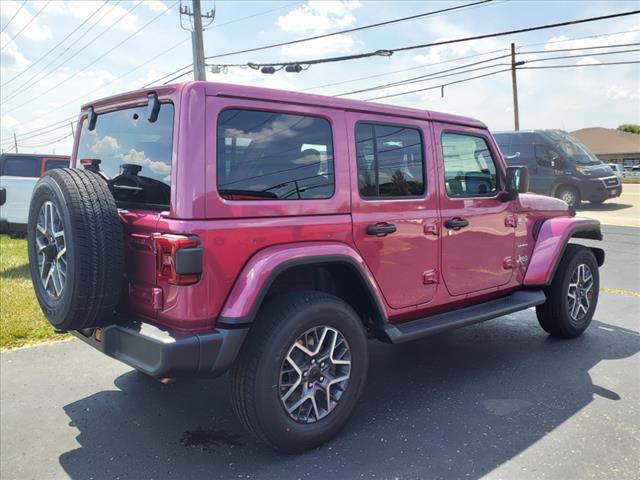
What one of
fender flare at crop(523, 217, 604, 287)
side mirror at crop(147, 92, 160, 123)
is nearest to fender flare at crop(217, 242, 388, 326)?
side mirror at crop(147, 92, 160, 123)

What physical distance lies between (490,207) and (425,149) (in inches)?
31.6

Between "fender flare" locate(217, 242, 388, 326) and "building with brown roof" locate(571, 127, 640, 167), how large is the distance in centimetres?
5981

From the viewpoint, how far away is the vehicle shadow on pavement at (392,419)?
2852mm

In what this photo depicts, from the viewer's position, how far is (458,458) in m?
2.89

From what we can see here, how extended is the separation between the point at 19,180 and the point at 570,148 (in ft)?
46.5

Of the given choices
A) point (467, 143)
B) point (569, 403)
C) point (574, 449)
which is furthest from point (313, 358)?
point (467, 143)

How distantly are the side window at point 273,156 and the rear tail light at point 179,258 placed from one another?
331mm

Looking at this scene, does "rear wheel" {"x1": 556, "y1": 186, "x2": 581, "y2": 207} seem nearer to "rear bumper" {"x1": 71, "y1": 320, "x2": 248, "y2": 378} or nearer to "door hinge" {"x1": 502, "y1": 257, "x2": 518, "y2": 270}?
"door hinge" {"x1": 502, "y1": 257, "x2": 518, "y2": 270}

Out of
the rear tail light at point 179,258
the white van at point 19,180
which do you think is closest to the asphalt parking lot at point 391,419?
the rear tail light at point 179,258

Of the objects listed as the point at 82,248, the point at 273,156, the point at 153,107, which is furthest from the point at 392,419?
A: the point at 153,107

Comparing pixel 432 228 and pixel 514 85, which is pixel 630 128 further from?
pixel 432 228

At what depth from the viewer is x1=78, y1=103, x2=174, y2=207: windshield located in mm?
2848

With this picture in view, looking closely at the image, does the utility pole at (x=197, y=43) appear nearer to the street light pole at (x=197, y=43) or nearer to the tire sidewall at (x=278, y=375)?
the street light pole at (x=197, y=43)

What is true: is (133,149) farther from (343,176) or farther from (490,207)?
(490,207)
